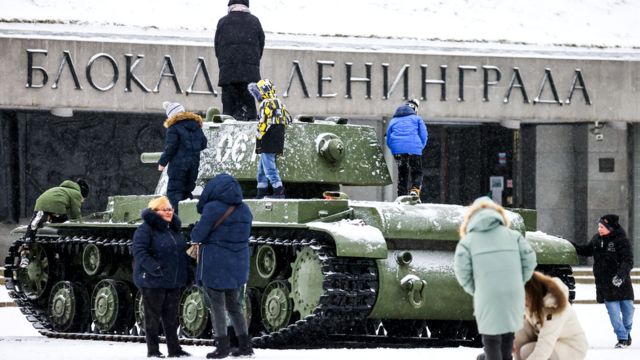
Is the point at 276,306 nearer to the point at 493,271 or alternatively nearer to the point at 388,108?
the point at 493,271

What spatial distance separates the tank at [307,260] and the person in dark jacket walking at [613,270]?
1147mm

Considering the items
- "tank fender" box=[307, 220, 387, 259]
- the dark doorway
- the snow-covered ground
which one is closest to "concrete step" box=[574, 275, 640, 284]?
the dark doorway

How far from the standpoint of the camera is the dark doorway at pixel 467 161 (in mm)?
33062

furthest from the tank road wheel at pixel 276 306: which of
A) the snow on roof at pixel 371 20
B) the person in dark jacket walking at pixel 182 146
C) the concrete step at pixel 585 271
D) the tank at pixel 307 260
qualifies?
the concrete step at pixel 585 271

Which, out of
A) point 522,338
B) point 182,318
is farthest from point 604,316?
point 522,338

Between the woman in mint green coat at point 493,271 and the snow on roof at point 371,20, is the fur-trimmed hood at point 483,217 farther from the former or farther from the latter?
the snow on roof at point 371,20

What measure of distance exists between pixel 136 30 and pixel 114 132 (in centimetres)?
227

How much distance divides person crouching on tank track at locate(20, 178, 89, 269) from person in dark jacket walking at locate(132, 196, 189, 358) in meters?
5.16

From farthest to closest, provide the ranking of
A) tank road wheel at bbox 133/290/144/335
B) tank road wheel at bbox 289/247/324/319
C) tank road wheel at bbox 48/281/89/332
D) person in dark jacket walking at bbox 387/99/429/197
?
1. tank road wheel at bbox 48/281/89/332
2. tank road wheel at bbox 133/290/144/335
3. person in dark jacket walking at bbox 387/99/429/197
4. tank road wheel at bbox 289/247/324/319

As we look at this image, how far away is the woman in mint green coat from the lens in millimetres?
10539

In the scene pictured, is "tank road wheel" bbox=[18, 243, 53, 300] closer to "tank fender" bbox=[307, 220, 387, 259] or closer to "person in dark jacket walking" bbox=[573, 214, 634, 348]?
"tank fender" bbox=[307, 220, 387, 259]

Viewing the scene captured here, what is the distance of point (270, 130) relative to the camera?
15.9 metres

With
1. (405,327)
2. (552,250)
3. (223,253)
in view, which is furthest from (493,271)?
(405,327)

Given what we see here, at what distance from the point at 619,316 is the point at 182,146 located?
538 centimetres
